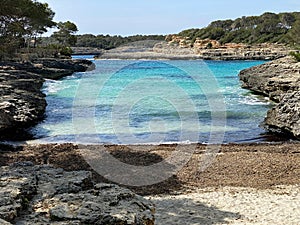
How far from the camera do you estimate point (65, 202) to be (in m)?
5.11

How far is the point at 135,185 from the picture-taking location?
9438mm

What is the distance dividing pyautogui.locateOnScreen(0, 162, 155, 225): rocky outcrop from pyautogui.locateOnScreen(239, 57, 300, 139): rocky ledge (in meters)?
10.5

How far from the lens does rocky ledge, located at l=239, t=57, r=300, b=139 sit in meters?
15.3

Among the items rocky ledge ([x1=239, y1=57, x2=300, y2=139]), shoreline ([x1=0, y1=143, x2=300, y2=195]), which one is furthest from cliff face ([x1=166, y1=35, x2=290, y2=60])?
shoreline ([x1=0, y1=143, x2=300, y2=195])

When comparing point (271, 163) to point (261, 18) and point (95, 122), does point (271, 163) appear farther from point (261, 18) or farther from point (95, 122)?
point (261, 18)

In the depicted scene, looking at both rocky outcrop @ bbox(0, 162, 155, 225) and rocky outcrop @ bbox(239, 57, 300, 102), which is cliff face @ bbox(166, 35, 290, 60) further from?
rocky outcrop @ bbox(0, 162, 155, 225)

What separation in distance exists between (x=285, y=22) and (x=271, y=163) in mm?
105715

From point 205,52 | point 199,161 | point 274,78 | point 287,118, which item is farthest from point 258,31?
point 199,161

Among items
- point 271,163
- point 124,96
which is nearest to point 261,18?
point 124,96

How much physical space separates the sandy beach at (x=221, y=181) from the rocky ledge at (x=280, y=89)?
1.97 metres

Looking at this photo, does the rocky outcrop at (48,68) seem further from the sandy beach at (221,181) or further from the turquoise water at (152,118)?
the sandy beach at (221,181)

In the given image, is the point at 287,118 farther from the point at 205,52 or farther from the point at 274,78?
the point at 205,52

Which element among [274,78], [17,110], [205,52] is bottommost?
[17,110]

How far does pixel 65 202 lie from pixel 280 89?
2254cm
